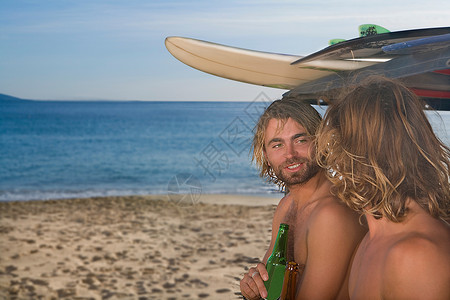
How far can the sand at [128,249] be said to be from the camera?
6.91 metres

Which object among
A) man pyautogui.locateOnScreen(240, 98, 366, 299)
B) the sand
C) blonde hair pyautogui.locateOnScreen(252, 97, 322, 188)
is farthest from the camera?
the sand

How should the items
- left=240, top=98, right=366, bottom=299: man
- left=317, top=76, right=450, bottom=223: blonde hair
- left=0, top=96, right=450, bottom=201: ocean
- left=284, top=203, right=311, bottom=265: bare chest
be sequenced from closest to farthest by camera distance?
1. left=317, top=76, right=450, bottom=223: blonde hair
2. left=240, top=98, right=366, bottom=299: man
3. left=284, top=203, right=311, bottom=265: bare chest
4. left=0, top=96, right=450, bottom=201: ocean

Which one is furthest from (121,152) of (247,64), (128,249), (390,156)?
(390,156)

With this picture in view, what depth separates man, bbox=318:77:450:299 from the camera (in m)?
1.30

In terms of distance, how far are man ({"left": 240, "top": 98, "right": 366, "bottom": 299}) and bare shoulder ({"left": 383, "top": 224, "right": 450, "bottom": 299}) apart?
540 mm

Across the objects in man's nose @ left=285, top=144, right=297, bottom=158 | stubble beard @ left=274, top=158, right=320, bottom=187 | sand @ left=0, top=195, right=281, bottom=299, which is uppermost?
man's nose @ left=285, top=144, right=297, bottom=158

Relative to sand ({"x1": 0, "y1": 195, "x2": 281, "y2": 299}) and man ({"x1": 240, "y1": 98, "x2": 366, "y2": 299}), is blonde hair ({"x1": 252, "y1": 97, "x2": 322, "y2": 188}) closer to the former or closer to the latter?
man ({"x1": 240, "y1": 98, "x2": 366, "y2": 299})

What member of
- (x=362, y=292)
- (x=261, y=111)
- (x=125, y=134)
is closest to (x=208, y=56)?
(x=261, y=111)

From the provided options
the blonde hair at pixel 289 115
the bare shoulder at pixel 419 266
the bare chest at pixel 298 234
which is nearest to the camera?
the bare shoulder at pixel 419 266

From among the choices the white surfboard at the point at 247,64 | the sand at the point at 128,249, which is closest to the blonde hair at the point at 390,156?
the white surfboard at the point at 247,64

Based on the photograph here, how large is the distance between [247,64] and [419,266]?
1.75m

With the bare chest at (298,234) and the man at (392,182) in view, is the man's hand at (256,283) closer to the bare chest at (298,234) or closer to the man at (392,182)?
the bare chest at (298,234)

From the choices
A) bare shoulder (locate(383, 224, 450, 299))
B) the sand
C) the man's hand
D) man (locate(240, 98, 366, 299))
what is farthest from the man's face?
the sand

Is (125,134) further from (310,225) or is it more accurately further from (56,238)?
(310,225)
